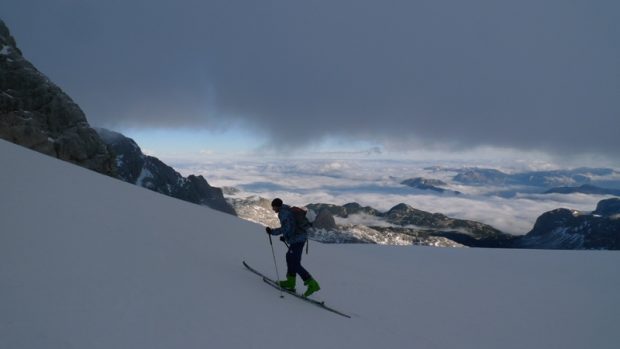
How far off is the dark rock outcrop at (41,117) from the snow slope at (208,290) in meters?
72.3

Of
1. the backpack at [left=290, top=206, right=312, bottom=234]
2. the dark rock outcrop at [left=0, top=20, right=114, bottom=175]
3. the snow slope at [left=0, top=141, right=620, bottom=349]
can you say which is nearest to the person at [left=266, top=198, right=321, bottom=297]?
the backpack at [left=290, top=206, right=312, bottom=234]

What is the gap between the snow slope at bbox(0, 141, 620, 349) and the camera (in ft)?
16.5

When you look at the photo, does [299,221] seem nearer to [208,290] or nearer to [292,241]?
[292,241]

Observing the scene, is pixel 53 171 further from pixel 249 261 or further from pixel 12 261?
pixel 12 261

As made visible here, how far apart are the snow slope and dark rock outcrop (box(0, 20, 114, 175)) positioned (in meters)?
72.3

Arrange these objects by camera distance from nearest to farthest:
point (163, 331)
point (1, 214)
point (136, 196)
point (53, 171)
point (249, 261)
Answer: point (163, 331)
point (1, 214)
point (249, 261)
point (53, 171)
point (136, 196)

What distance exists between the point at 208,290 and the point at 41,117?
9383cm

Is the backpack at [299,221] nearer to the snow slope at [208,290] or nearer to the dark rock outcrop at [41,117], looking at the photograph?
the snow slope at [208,290]

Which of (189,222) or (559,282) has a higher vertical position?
(189,222)

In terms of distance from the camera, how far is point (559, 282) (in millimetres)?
16703

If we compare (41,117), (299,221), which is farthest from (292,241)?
(41,117)

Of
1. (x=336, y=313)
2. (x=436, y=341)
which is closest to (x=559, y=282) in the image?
(x=436, y=341)

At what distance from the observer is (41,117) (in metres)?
80.6

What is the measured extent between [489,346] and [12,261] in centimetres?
1032
